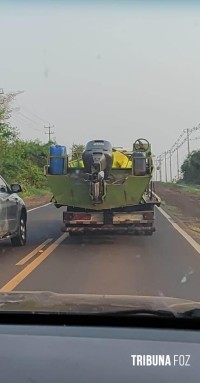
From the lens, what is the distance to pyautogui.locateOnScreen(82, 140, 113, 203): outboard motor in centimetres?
1550

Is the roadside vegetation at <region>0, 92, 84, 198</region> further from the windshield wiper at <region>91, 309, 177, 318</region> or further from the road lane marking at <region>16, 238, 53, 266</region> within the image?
the windshield wiper at <region>91, 309, 177, 318</region>

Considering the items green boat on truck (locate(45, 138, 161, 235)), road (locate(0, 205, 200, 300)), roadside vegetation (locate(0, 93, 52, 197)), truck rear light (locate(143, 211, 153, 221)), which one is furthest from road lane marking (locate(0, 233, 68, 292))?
roadside vegetation (locate(0, 93, 52, 197))

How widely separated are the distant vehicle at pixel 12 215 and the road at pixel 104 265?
33 centimetres

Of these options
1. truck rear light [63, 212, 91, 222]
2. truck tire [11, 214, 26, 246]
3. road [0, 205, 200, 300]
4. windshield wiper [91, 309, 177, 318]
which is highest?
windshield wiper [91, 309, 177, 318]

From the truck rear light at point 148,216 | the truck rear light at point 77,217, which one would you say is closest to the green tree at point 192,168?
the truck rear light at point 148,216

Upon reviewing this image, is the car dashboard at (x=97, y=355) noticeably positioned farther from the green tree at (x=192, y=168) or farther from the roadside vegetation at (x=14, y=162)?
the green tree at (x=192, y=168)

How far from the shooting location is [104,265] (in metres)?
12.0

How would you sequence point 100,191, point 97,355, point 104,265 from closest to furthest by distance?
point 97,355 < point 104,265 < point 100,191

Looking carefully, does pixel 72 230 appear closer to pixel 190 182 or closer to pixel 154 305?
pixel 154 305

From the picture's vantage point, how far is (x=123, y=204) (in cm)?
1572

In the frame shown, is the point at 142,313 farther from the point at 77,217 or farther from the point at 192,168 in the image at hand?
the point at 192,168

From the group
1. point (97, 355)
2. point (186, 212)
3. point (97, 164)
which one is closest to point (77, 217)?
point (97, 164)

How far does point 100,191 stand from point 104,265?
3.76m

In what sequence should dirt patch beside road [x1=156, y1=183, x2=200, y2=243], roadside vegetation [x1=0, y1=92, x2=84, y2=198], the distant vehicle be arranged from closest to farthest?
the distant vehicle < dirt patch beside road [x1=156, y1=183, x2=200, y2=243] < roadside vegetation [x1=0, y1=92, x2=84, y2=198]
